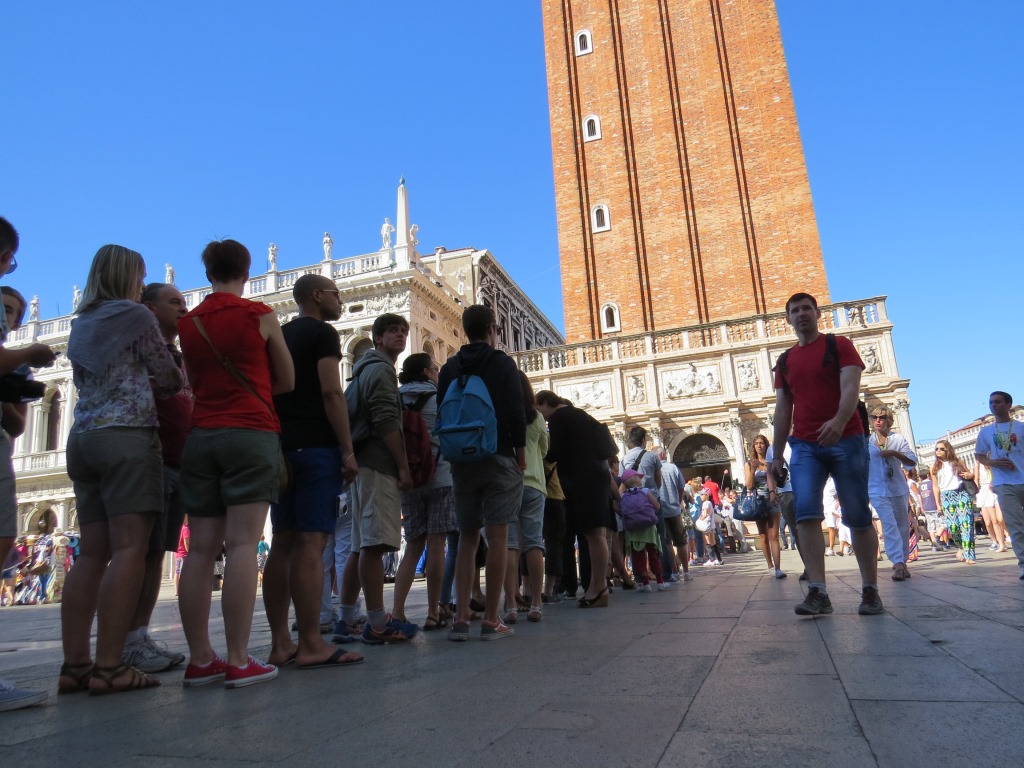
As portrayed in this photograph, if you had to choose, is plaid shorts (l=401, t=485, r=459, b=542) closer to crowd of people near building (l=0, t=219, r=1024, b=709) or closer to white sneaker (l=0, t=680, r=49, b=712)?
crowd of people near building (l=0, t=219, r=1024, b=709)

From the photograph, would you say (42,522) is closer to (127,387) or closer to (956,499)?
(127,387)

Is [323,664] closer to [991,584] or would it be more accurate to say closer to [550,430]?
[550,430]

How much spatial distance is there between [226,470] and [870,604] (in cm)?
357

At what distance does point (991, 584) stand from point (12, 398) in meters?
6.50

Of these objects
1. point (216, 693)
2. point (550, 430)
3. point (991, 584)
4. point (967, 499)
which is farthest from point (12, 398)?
point (967, 499)

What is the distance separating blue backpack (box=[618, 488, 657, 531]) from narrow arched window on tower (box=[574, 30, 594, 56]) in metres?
25.5

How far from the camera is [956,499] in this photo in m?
9.62

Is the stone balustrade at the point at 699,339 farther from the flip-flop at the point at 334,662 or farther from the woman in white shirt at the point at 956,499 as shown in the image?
the flip-flop at the point at 334,662

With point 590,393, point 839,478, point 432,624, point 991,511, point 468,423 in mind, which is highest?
point 590,393

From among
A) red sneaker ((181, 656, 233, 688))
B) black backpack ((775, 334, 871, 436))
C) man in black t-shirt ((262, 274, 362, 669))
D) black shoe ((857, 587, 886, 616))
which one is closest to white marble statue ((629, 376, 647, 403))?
black backpack ((775, 334, 871, 436))

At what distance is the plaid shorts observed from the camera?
4637 mm

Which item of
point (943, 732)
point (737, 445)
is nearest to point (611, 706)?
point (943, 732)

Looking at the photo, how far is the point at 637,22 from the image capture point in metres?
28.1

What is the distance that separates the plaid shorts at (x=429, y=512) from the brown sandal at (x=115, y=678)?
1.96 m
